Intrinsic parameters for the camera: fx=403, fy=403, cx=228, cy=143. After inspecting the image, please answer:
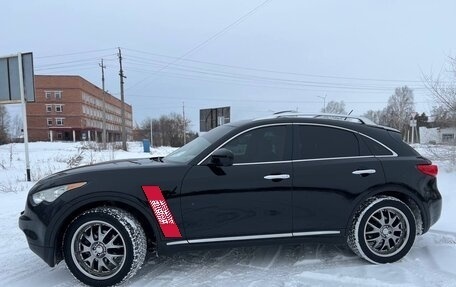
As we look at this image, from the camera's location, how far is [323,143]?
4527mm

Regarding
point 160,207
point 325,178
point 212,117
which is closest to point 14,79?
point 160,207

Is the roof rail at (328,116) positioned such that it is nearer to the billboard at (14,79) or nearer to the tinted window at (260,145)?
the tinted window at (260,145)

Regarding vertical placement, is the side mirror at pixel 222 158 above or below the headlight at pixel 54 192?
above

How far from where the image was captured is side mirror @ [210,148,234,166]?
412cm

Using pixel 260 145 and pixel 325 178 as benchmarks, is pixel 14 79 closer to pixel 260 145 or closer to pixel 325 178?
pixel 260 145

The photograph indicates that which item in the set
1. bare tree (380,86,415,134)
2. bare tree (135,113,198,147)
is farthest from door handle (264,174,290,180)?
bare tree (380,86,415,134)

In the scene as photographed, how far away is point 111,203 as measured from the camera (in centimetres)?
407

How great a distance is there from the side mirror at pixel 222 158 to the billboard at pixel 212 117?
15291mm

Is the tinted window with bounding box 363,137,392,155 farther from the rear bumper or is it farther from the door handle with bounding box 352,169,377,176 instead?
the rear bumper

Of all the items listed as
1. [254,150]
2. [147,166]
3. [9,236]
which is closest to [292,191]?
[254,150]

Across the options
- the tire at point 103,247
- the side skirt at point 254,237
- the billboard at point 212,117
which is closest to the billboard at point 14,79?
the billboard at point 212,117

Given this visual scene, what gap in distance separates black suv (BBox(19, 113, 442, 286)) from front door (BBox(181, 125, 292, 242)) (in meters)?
0.01

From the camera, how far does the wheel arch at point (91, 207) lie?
3900 mm

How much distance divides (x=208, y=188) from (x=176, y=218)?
44 centimetres
